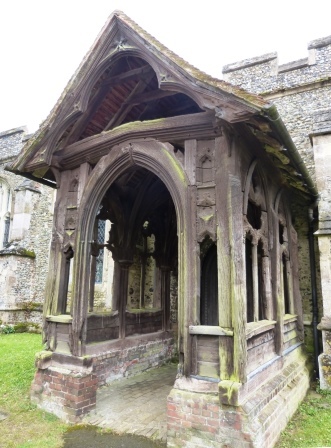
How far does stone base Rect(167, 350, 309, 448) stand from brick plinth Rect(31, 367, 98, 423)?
1.42 metres

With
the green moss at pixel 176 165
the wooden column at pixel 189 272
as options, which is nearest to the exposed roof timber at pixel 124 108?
the green moss at pixel 176 165

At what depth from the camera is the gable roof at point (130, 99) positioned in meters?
3.95

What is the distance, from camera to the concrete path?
4.29 m

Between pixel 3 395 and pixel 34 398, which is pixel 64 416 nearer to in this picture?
pixel 34 398

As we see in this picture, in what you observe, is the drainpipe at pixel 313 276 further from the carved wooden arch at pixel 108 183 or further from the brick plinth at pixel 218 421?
the carved wooden arch at pixel 108 183

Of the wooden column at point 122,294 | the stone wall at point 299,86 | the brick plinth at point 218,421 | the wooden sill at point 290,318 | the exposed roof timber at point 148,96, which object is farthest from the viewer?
the stone wall at point 299,86

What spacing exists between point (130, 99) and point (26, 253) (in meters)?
10.1

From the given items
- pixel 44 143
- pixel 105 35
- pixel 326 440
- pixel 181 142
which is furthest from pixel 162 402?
pixel 105 35

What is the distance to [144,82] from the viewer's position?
5.32 meters

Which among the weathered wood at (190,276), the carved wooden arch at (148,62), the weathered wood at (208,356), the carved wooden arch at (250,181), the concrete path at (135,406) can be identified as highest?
the carved wooden arch at (148,62)

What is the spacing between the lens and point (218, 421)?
359 cm

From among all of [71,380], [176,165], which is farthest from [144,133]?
[71,380]

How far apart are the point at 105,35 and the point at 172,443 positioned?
5.38m

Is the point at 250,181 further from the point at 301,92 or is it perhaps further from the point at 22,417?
the point at 301,92
